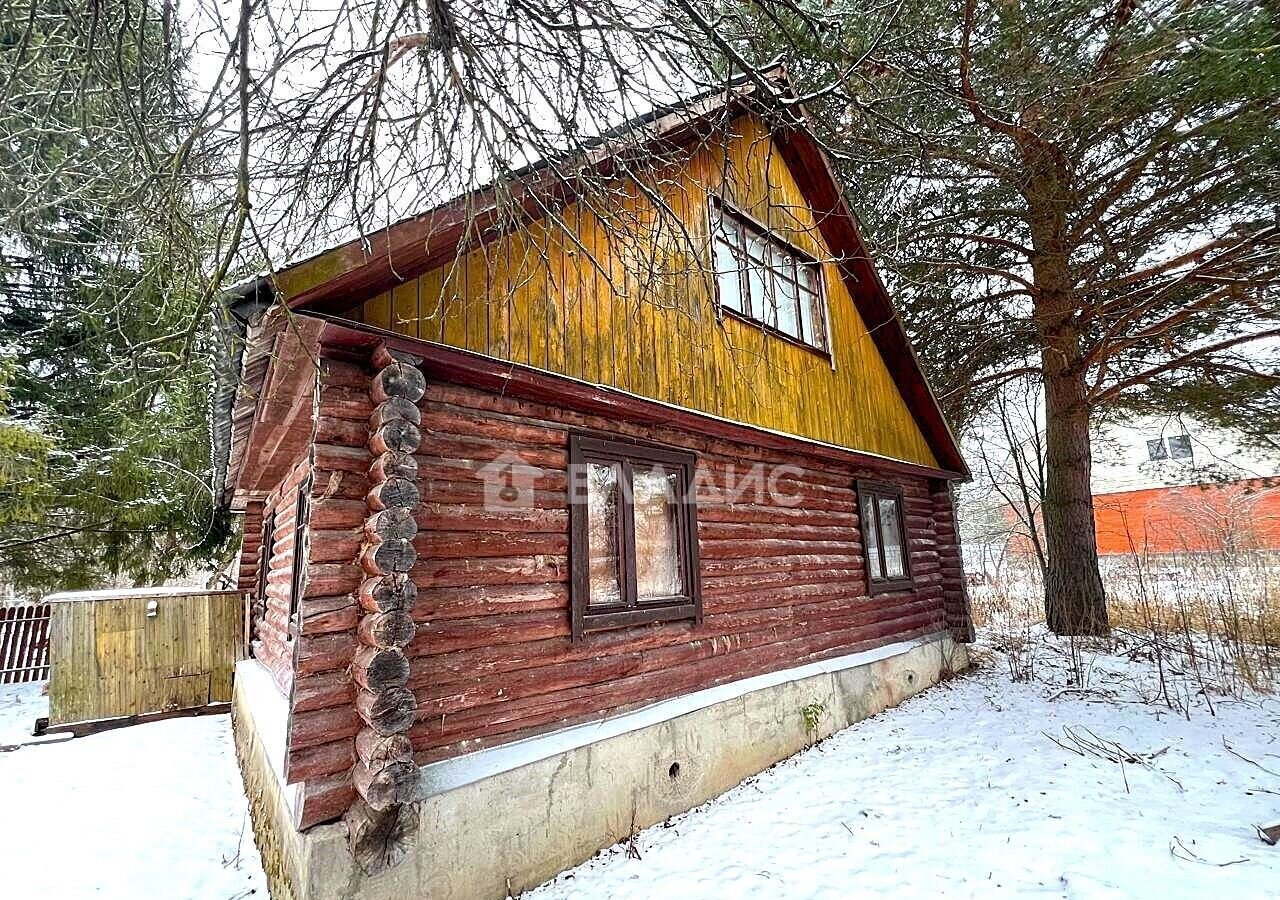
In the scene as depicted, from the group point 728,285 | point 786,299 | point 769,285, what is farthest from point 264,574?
point 786,299

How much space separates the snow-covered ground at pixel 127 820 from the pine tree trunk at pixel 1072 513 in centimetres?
1075

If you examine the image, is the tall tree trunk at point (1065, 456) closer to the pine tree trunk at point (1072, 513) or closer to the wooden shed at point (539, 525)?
the pine tree trunk at point (1072, 513)

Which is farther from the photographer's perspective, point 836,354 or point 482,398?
point 836,354

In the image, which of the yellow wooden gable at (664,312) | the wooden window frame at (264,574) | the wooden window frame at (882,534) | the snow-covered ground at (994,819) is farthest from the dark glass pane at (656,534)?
the wooden window frame at (264,574)

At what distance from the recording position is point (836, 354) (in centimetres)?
784

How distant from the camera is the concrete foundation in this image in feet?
10.8

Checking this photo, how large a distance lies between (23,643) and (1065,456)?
1679 cm

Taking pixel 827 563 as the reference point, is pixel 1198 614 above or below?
below

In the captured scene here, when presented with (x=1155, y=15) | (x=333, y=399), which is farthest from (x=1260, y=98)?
(x=333, y=399)

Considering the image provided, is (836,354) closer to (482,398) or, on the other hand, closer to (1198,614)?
(482,398)

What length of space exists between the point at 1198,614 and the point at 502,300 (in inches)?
478

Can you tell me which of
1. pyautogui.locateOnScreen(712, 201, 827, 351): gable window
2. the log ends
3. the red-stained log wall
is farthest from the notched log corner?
pyautogui.locateOnScreen(712, 201, 827, 351): gable window

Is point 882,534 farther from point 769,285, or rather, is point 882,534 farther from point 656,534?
point 656,534

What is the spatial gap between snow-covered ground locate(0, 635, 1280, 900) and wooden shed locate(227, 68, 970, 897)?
0.46 metres
